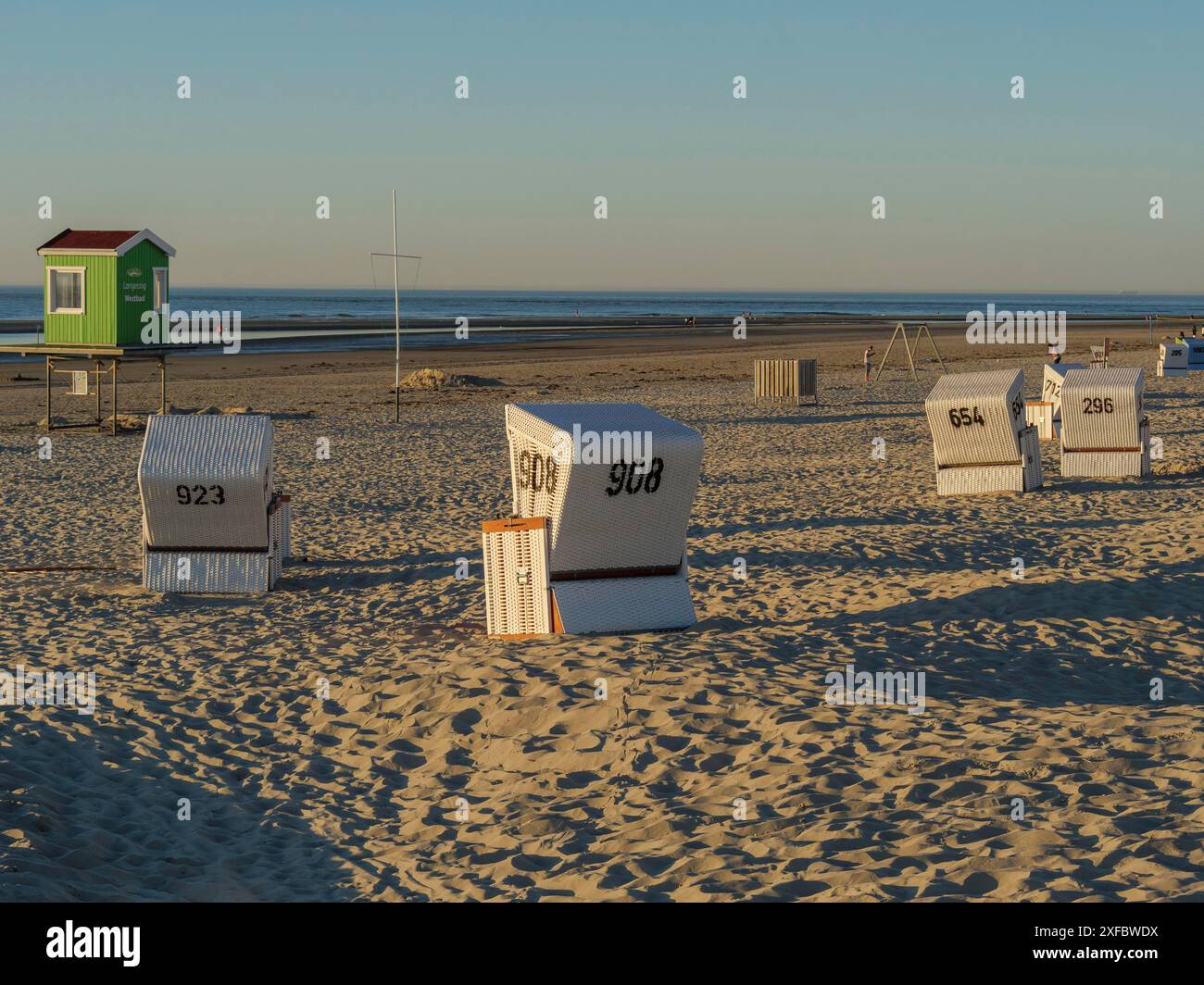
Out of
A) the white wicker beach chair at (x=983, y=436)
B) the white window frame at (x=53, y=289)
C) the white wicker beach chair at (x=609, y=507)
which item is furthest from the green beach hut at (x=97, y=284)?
the white wicker beach chair at (x=609, y=507)

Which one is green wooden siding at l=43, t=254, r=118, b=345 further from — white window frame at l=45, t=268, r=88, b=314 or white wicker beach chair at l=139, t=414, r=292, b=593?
white wicker beach chair at l=139, t=414, r=292, b=593

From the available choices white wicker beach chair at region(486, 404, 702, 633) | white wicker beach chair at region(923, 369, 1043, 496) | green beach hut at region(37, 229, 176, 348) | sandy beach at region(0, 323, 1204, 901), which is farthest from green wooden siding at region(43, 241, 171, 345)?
white wicker beach chair at region(486, 404, 702, 633)

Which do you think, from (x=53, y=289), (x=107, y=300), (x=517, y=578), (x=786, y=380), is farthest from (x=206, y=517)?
(x=786, y=380)

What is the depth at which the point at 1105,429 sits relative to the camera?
1931 cm

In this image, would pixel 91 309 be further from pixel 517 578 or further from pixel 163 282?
pixel 517 578

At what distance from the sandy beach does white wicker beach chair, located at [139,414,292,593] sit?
32 cm

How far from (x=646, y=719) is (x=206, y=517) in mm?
6645

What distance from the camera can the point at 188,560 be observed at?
527 inches

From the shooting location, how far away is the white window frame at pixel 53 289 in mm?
27109

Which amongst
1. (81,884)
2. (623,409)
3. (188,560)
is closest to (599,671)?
(623,409)

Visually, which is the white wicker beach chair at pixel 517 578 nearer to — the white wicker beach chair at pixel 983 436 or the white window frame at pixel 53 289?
the white wicker beach chair at pixel 983 436

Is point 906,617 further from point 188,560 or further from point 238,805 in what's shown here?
Result: point 188,560
